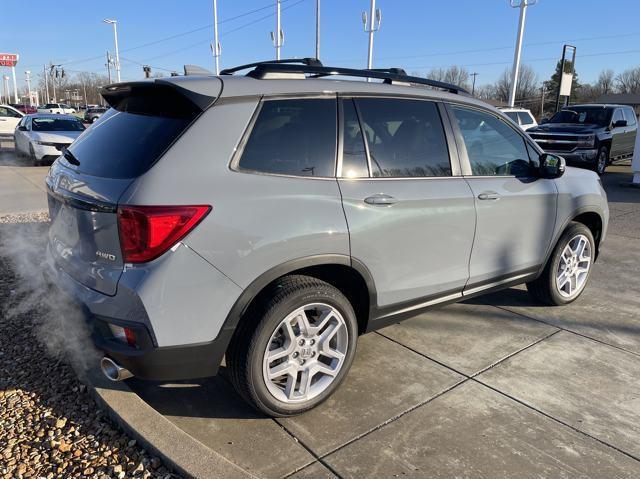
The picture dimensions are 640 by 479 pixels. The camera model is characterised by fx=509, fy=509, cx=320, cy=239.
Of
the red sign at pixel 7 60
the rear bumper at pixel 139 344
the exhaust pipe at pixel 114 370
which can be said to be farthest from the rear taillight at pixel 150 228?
the red sign at pixel 7 60

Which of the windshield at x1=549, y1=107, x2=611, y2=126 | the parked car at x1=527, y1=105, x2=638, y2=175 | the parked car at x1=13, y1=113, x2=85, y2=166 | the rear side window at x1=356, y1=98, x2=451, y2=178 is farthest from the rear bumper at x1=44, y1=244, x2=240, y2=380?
the windshield at x1=549, y1=107, x2=611, y2=126

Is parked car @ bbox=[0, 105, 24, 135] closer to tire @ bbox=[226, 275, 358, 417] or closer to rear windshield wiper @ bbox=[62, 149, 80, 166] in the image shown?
rear windshield wiper @ bbox=[62, 149, 80, 166]

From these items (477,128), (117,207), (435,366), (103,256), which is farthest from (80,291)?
(477,128)

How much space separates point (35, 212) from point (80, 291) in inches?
252

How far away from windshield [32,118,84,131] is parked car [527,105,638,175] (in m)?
13.6

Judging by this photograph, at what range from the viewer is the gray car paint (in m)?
2.31

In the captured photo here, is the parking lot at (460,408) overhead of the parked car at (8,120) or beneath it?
beneath

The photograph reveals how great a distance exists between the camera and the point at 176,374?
2479 millimetres

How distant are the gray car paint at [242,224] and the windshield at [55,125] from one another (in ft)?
45.3

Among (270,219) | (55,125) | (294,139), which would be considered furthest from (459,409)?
(55,125)

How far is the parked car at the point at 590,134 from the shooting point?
1355 cm

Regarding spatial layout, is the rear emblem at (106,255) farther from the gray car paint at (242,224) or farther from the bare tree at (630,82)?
the bare tree at (630,82)

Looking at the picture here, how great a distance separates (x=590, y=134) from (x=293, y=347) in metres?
13.5

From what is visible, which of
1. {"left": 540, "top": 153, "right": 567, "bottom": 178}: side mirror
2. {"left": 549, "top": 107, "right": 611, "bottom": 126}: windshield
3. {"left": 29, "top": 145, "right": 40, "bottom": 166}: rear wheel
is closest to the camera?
{"left": 540, "top": 153, "right": 567, "bottom": 178}: side mirror
